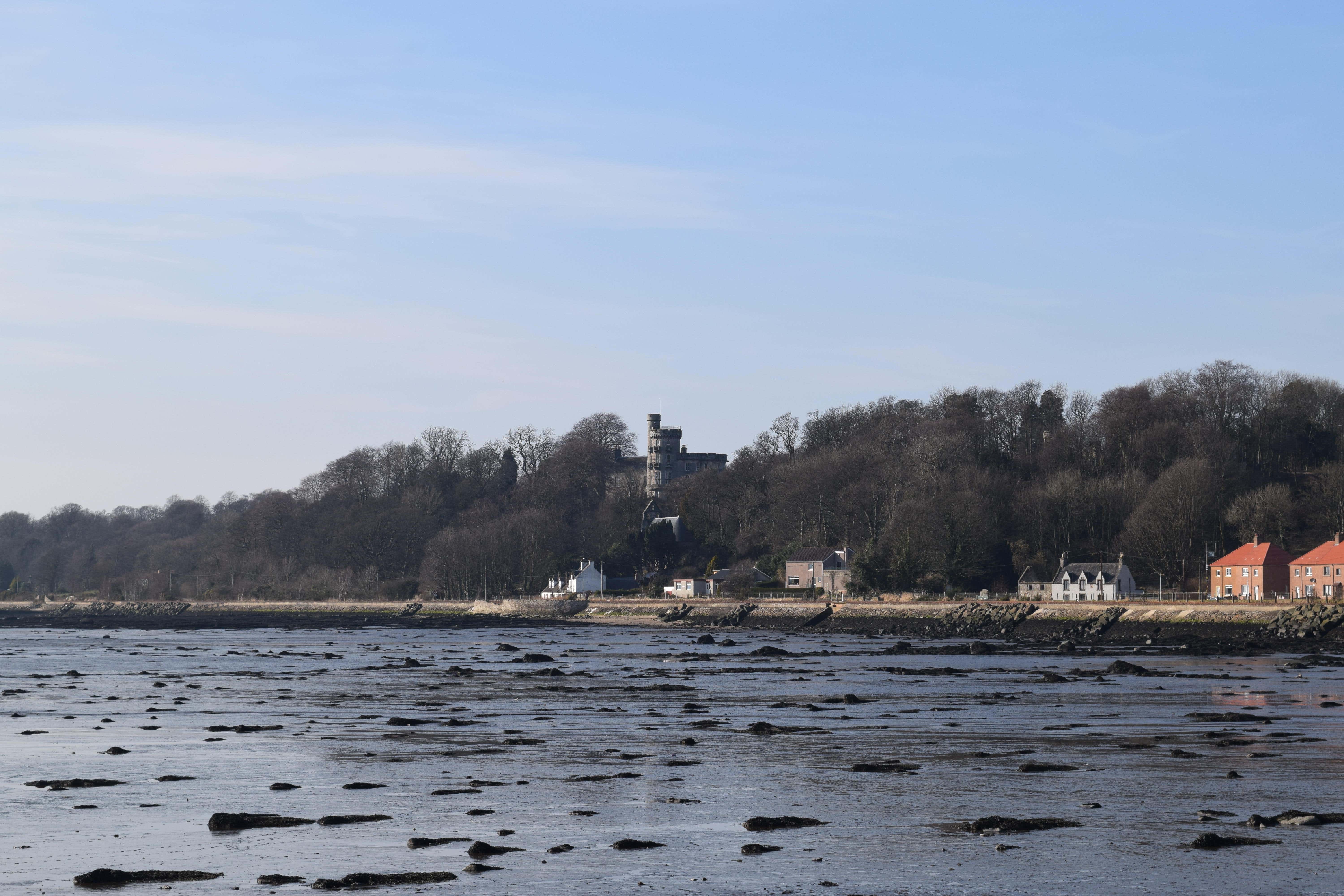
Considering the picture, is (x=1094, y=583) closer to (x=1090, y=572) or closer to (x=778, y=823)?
(x=1090, y=572)

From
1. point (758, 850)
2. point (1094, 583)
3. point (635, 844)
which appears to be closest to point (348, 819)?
point (635, 844)

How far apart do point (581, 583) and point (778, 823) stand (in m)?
111

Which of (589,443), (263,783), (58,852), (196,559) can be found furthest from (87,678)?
(196,559)

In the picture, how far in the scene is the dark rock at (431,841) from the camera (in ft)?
54.9

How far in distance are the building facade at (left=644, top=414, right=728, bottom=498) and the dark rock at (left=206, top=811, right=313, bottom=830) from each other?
16792 centimetres

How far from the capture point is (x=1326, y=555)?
7862cm

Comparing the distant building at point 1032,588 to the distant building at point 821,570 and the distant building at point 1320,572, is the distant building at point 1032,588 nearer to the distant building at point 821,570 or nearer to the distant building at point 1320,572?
the distant building at point 821,570

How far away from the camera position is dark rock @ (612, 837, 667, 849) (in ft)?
54.9

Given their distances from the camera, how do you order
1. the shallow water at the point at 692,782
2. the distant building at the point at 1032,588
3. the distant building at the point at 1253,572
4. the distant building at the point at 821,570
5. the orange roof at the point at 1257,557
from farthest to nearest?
1. the distant building at the point at 821,570
2. the distant building at the point at 1032,588
3. the orange roof at the point at 1257,557
4. the distant building at the point at 1253,572
5. the shallow water at the point at 692,782

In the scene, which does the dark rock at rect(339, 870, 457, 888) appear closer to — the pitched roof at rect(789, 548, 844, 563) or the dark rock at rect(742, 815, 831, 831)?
the dark rock at rect(742, 815, 831, 831)

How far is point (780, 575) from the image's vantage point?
114 m

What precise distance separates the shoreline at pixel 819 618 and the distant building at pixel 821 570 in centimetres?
302

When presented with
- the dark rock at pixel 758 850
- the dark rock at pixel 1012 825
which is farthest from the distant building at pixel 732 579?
the dark rock at pixel 758 850

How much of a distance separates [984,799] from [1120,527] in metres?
84.2
